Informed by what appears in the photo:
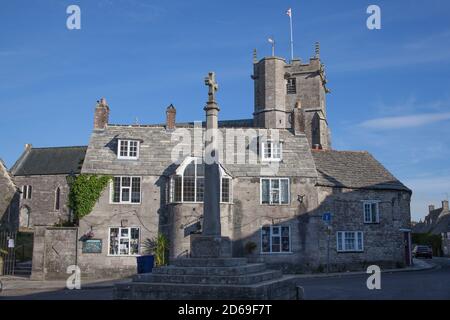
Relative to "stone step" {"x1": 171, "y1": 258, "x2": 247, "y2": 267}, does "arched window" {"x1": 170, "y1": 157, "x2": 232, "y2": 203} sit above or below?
above

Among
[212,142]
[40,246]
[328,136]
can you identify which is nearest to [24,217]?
[40,246]

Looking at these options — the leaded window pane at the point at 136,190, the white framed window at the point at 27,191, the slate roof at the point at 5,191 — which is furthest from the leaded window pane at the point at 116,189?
the white framed window at the point at 27,191

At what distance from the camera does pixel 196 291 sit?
12.7 meters

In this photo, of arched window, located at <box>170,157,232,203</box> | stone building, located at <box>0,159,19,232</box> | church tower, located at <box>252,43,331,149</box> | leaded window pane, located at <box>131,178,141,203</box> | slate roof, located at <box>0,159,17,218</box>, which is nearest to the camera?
arched window, located at <box>170,157,232,203</box>

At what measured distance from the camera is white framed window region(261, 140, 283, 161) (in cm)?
3112

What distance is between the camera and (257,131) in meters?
32.3

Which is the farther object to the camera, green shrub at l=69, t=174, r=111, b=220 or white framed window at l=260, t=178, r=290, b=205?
white framed window at l=260, t=178, r=290, b=205

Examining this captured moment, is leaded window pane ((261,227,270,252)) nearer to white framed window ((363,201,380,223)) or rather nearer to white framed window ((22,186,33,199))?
white framed window ((363,201,380,223))

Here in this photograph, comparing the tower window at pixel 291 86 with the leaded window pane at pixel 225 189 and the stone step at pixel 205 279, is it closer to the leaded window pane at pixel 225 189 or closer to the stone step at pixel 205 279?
the leaded window pane at pixel 225 189

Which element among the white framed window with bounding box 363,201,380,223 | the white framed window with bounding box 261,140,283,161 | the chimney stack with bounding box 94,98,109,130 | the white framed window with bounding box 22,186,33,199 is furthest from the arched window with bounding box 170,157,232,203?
the white framed window with bounding box 22,186,33,199

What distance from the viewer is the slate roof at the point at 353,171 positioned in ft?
106

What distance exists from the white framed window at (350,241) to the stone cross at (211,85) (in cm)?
1843

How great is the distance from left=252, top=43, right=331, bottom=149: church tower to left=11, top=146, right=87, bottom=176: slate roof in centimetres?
2455
